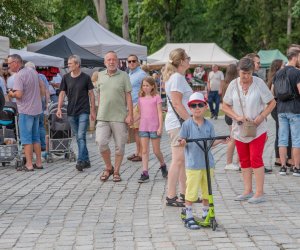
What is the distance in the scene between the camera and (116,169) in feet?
36.8

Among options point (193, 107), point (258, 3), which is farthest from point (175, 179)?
point (258, 3)

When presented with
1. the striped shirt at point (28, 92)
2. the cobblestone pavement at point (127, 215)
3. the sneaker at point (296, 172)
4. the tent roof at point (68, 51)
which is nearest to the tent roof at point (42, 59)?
the tent roof at point (68, 51)

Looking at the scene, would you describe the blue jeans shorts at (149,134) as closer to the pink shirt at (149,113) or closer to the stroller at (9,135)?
the pink shirt at (149,113)

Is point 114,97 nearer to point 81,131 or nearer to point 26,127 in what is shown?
point 81,131

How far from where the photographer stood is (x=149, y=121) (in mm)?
11336

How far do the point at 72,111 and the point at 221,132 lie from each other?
927 cm

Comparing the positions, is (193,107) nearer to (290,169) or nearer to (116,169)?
(116,169)

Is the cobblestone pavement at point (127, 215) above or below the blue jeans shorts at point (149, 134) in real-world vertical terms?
below

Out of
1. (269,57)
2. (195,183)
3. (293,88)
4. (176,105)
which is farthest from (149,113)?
(269,57)

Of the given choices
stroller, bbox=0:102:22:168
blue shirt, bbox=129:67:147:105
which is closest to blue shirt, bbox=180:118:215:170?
blue shirt, bbox=129:67:147:105

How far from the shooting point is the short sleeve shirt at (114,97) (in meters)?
11.2

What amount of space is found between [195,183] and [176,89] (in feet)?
4.36

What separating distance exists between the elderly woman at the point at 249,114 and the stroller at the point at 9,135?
5.04 m

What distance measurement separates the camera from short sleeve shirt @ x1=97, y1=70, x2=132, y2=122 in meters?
11.2
